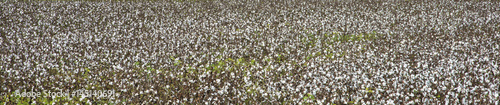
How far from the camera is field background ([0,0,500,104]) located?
5883mm

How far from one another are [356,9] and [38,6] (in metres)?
13.1

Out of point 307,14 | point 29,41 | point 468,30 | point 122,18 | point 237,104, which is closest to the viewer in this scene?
point 237,104

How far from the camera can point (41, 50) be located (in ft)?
29.6

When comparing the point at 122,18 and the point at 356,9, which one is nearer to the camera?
the point at 122,18

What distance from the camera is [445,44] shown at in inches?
360

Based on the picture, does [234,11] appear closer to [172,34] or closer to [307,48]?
[172,34]

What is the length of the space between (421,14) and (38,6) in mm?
15248

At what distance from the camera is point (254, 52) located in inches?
340

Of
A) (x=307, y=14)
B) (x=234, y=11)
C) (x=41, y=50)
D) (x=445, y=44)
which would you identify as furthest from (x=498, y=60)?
(x=41, y=50)

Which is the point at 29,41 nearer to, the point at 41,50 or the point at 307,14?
→ the point at 41,50

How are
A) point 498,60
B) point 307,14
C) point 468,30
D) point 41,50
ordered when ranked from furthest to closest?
point 307,14 → point 468,30 → point 41,50 → point 498,60

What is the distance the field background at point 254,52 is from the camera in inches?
232

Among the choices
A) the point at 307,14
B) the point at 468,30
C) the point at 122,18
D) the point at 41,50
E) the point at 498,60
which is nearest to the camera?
the point at 498,60

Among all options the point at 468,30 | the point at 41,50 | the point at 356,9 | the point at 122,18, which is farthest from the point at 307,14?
the point at 41,50
